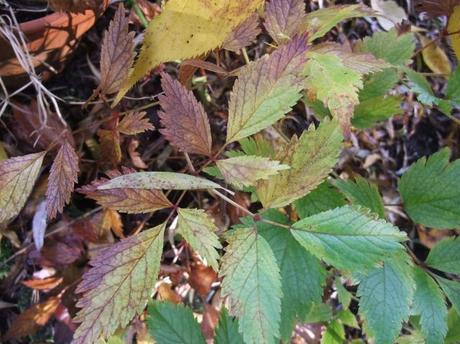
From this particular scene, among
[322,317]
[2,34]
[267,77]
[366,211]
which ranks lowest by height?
[322,317]

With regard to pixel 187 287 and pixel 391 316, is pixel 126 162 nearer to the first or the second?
pixel 187 287

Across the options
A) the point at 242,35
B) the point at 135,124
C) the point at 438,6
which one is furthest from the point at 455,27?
the point at 135,124

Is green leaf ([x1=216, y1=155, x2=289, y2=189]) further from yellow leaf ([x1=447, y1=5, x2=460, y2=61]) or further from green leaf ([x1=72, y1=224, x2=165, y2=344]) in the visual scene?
yellow leaf ([x1=447, y1=5, x2=460, y2=61])

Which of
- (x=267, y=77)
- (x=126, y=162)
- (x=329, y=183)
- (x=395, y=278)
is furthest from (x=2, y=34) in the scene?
(x=395, y=278)

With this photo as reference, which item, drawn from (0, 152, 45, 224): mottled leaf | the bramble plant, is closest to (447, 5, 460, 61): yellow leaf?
the bramble plant

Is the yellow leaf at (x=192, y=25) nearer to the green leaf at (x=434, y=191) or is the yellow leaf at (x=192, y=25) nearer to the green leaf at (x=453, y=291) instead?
the green leaf at (x=434, y=191)
